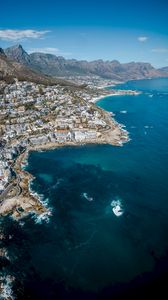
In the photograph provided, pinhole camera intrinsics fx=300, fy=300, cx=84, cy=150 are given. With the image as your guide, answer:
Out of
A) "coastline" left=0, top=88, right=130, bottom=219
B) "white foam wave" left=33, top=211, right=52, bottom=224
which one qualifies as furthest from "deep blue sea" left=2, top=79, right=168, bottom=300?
"coastline" left=0, top=88, right=130, bottom=219

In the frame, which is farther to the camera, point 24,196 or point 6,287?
point 24,196

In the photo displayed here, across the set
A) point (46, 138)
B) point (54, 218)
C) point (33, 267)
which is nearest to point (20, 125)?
point (46, 138)

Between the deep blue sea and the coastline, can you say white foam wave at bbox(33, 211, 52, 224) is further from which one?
the deep blue sea

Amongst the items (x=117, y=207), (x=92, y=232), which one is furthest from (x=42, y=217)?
(x=117, y=207)

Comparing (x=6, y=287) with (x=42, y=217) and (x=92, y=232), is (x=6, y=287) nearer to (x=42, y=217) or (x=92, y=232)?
(x=42, y=217)

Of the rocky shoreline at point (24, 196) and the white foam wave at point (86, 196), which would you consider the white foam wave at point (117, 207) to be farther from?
the rocky shoreline at point (24, 196)

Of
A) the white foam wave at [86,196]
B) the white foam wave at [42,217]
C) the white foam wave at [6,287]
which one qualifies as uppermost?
the white foam wave at [42,217]

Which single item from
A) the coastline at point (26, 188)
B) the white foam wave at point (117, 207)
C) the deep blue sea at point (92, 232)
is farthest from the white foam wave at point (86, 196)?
the coastline at point (26, 188)

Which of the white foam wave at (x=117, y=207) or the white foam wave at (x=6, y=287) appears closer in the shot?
the white foam wave at (x=6, y=287)

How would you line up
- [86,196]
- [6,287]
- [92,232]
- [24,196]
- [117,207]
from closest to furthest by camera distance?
[6,287], [92,232], [117,207], [24,196], [86,196]
